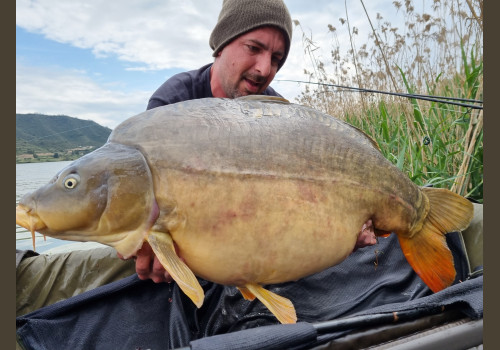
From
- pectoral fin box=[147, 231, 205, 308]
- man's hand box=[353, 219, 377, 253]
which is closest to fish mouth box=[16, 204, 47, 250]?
pectoral fin box=[147, 231, 205, 308]

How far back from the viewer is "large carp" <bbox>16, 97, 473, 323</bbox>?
814mm

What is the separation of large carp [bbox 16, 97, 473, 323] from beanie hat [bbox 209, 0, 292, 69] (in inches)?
36.0

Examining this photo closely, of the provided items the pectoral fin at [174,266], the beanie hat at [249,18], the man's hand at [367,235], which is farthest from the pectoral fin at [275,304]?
the beanie hat at [249,18]

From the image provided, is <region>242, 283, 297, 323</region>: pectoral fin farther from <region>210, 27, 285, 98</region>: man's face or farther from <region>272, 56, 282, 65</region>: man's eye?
<region>272, 56, 282, 65</region>: man's eye

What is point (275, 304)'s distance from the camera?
94cm

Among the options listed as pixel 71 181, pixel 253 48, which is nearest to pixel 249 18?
pixel 253 48

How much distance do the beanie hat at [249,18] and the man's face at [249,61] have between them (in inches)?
1.1

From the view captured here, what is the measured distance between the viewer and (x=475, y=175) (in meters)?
1.93

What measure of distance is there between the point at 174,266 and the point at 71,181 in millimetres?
268

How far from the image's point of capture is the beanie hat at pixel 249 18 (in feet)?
5.79

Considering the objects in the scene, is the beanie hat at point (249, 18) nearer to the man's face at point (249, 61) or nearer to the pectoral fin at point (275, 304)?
the man's face at point (249, 61)

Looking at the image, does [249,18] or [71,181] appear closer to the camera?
[71,181]

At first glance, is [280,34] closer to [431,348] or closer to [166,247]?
[166,247]

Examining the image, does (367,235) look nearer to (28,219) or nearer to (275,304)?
(275,304)
